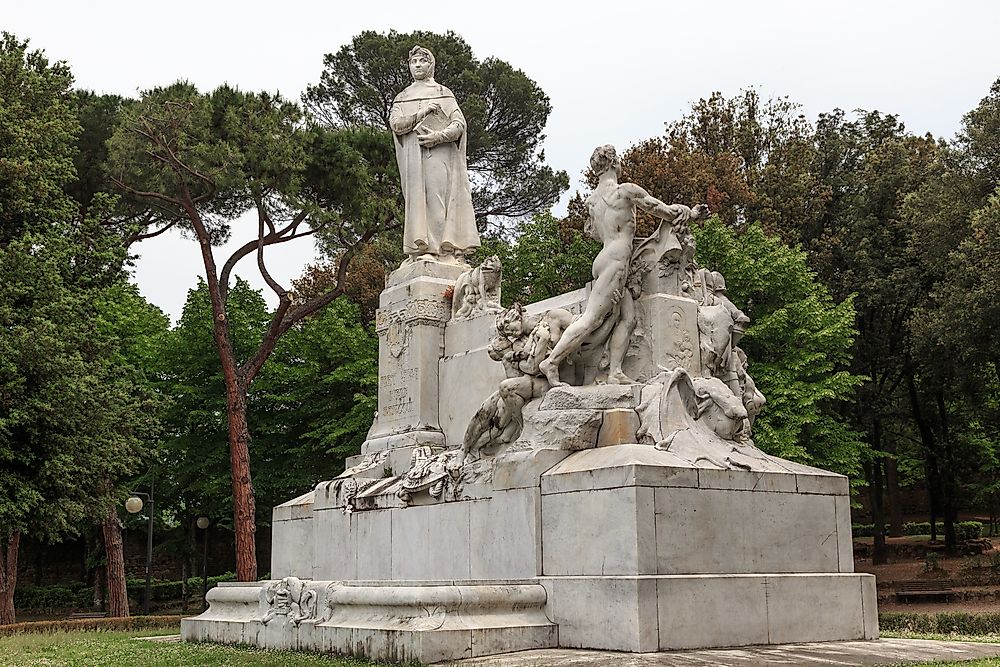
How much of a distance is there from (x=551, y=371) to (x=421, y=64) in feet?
19.9

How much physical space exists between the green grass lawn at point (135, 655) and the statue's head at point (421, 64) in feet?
26.6

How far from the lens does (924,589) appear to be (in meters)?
24.6

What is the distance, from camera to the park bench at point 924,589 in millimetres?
23359

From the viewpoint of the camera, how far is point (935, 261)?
28109 mm

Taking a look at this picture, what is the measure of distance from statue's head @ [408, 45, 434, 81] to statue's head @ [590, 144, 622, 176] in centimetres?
458

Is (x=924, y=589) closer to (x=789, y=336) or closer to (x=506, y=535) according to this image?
(x=789, y=336)

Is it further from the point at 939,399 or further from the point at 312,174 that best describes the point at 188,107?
the point at 939,399

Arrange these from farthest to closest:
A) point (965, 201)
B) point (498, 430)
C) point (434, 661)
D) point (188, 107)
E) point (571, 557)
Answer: point (965, 201), point (188, 107), point (498, 430), point (571, 557), point (434, 661)

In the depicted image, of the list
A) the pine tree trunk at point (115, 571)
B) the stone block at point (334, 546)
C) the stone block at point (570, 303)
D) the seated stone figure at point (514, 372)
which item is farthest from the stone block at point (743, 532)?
the pine tree trunk at point (115, 571)

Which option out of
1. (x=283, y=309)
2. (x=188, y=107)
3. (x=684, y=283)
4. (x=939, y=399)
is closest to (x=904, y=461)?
(x=939, y=399)

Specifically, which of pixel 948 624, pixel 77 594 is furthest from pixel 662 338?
pixel 77 594

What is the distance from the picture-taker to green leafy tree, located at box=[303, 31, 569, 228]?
3422cm

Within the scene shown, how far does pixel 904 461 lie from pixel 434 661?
97.1 feet

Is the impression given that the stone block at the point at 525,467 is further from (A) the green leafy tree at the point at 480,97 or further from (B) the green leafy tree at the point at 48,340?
(A) the green leafy tree at the point at 480,97
